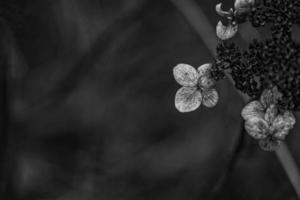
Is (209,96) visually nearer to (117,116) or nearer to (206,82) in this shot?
(206,82)

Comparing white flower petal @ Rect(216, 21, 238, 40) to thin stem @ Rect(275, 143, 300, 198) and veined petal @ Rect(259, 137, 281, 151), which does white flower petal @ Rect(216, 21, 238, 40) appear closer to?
veined petal @ Rect(259, 137, 281, 151)

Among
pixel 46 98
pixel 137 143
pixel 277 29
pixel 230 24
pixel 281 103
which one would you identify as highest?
pixel 46 98

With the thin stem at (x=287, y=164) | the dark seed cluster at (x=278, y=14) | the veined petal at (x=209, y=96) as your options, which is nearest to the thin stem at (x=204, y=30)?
the thin stem at (x=287, y=164)

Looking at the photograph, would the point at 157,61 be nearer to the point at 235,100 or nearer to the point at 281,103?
the point at 235,100

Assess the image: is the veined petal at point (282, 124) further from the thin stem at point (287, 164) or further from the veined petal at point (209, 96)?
the thin stem at point (287, 164)

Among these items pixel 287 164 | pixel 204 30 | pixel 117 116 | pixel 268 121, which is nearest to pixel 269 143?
pixel 268 121

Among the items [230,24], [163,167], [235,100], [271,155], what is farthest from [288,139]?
[230,24]

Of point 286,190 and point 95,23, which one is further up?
point 95,23

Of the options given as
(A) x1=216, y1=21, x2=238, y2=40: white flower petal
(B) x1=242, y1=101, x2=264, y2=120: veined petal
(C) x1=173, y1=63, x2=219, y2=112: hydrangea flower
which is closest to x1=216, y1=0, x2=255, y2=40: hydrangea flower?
(A) x1=216, y1=21, x2=238, y2=40: white flower petal

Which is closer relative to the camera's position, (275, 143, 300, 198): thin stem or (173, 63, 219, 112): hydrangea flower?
(173, 63, 219, 112): hydrangea flower
